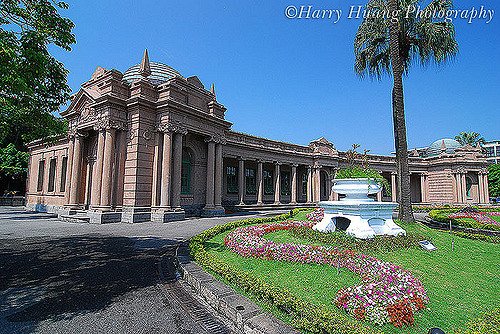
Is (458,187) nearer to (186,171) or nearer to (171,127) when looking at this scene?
(186,171)

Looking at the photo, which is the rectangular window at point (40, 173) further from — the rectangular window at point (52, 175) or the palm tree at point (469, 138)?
the palm tree at point (469, 138)

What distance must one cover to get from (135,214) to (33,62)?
13744mm

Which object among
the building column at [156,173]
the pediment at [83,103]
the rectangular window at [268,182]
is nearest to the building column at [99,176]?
the pediment at [83,103]

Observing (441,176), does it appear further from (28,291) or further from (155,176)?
(28,291)

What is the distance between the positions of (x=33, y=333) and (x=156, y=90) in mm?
18937

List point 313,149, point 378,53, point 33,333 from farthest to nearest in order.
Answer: point 313,149 → point 378,53 → point 33,333

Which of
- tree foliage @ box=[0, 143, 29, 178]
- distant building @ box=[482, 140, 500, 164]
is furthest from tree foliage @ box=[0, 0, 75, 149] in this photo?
distant building @ box=[482, 140, 500, 164]

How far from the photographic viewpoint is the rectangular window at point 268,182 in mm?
36188

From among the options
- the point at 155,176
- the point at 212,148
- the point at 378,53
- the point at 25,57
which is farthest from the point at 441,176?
the point at 25,57

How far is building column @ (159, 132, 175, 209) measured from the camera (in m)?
19.2

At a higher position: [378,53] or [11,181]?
[378,53]

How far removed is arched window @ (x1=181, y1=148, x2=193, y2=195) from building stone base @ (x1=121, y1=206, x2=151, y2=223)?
173 inches

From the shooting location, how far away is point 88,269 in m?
7.45

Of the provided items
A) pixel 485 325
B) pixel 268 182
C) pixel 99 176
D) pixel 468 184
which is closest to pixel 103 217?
pixel 99 176
